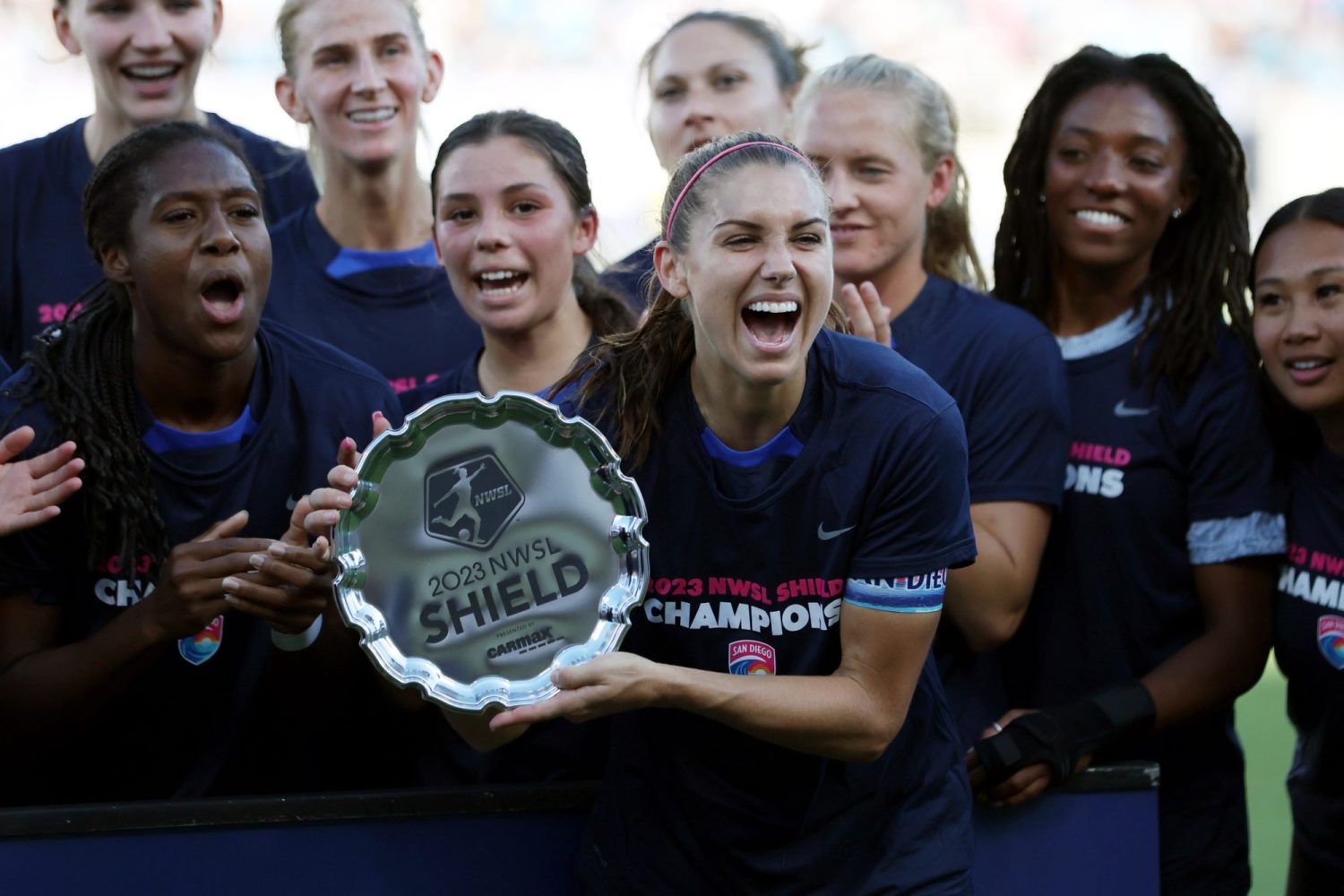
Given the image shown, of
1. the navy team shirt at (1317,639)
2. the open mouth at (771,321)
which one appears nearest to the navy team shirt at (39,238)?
the open mouth at (771,321)

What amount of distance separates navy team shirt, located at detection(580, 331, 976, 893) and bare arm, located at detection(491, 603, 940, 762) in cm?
5

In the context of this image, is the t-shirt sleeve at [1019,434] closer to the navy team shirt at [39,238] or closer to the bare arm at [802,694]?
the bare arm at [802,694]

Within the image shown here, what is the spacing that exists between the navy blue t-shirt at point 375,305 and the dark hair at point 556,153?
271mm

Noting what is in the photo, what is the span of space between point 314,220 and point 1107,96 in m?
1.55

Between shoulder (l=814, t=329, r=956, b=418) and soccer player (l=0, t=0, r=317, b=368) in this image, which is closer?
shoulder (l=814, t=329, r=956, b=418)

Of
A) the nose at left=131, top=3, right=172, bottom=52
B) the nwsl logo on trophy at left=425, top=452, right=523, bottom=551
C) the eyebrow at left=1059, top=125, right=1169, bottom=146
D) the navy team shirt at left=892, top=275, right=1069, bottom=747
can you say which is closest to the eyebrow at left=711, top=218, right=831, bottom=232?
the nwsl logo on trophy at left=425, top=452, right=523, bottom=551

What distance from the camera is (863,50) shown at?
10773mm

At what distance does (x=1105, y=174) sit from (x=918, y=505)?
40.7 inches

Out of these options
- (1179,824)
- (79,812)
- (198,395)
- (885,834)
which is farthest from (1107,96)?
(79,812)

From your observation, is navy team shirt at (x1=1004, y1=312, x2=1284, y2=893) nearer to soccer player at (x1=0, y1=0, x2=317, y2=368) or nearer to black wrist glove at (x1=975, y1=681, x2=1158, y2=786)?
black wrist glove at (x1=975, y1=681, x2=1158, y2=786)

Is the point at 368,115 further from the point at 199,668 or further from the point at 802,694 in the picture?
the point at 802,694

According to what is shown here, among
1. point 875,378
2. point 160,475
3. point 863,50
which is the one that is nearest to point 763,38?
→ point 875,378

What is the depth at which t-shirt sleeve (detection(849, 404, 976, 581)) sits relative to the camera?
205 centimetres

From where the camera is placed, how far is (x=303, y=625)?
7.45 feet
